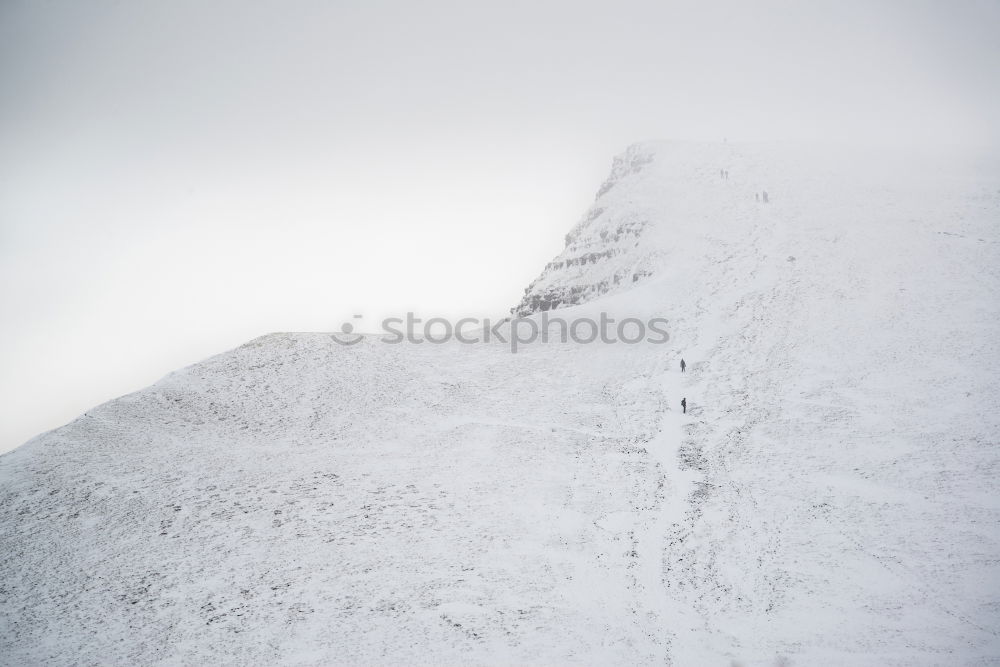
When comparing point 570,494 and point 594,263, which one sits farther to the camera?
point 594,263

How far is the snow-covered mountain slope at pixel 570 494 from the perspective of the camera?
61.5ft

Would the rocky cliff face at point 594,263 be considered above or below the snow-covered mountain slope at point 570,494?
above

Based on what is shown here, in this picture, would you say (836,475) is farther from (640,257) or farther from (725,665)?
(640,257)

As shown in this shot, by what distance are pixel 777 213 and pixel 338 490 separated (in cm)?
5715

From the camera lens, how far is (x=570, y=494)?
27156 millimetres

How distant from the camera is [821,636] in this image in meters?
18.0

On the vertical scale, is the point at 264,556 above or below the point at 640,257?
below

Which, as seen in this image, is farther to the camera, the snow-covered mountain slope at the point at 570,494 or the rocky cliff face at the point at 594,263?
the rocky cliff face at the point at 594,263

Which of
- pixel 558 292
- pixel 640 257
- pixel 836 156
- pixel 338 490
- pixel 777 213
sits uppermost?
pixel 836 156

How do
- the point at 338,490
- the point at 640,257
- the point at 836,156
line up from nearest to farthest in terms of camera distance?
the point at 338,490, the point at 640,257, the point at 836,156

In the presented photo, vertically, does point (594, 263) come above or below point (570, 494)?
above

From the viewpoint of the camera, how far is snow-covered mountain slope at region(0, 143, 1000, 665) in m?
18.7

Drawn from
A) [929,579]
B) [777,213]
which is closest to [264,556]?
[929,579]

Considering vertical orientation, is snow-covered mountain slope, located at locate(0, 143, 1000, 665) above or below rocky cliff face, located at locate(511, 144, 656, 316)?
below
